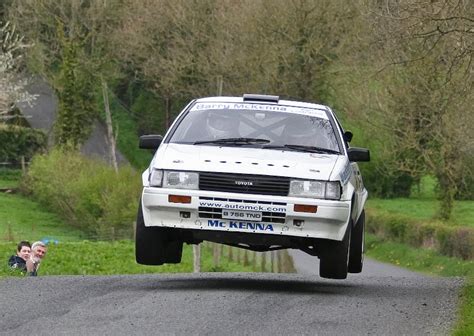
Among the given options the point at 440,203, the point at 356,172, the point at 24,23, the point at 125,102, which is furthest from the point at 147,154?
the point at 356,172

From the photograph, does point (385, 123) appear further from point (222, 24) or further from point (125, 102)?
point (125, 102)

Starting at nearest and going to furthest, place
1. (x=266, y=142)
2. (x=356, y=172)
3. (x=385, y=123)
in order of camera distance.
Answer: (x=266, y=142) → (x=356, y=172) → (x=385, y=123)

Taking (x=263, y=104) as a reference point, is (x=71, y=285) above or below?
below

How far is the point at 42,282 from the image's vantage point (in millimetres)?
14703

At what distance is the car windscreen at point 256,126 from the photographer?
15102 millimetres

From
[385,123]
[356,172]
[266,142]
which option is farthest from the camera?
[385,123]

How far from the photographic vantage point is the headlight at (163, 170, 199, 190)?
1395 cm

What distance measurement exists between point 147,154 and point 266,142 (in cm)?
6150

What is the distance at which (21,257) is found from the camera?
18688mm

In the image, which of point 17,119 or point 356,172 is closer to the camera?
point 356,172

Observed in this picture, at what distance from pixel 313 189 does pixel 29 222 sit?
49245 millimetres

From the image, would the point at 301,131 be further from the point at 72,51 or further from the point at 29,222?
the point at 72,51

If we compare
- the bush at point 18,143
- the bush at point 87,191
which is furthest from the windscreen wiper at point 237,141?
the bush at point 18,143

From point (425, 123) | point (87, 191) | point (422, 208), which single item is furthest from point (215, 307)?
point (87, 191)
